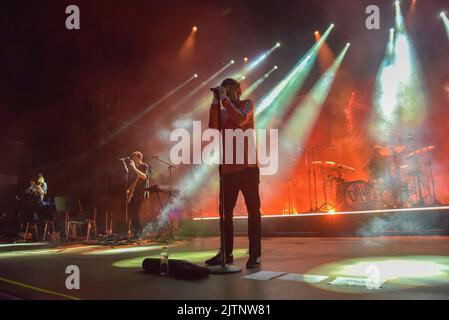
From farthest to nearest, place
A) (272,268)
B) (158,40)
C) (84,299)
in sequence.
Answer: (158,40), (272,268), (84,299)

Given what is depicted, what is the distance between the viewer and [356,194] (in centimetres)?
852

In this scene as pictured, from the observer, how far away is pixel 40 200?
7.94 meters

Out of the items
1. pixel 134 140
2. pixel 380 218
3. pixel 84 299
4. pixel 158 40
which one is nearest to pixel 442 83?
pixel 380 218

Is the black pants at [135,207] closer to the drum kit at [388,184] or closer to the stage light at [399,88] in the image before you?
the drum kit at [388,184]

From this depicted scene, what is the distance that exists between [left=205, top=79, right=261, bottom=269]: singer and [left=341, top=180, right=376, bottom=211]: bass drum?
6.13 m

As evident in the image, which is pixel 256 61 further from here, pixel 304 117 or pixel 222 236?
pixel 222 236

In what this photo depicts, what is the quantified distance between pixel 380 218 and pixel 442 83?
6.54m

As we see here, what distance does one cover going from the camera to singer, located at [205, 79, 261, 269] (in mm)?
2865

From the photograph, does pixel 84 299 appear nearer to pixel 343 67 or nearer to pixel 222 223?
pixel 222 223

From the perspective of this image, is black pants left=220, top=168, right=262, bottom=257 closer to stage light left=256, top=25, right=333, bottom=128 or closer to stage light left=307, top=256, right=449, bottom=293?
stage light left=307, top=256, right=449, bottom=293

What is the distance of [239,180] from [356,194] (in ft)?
21.3

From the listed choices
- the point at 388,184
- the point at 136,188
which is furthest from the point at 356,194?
the point at 136,188

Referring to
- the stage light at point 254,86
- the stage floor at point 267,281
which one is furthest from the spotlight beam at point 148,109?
the stage floor at point 267,281

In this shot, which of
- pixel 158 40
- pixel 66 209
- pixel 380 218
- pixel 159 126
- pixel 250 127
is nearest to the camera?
pixel 250 127
